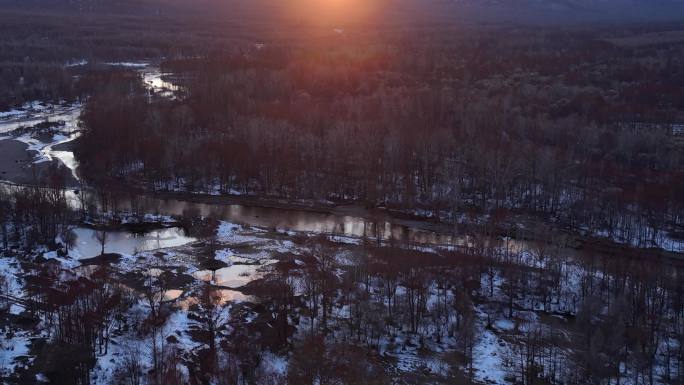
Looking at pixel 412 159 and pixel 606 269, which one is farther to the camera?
pixel 412 159

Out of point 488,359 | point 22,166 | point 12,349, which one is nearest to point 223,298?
point 12,349

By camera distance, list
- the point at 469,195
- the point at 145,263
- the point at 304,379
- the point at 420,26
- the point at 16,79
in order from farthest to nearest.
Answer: the point at 420,26 < the point at 16,79 < the point at 469,195 < the point at 145,263 < the point at 304,379

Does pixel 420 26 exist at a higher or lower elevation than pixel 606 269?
higher

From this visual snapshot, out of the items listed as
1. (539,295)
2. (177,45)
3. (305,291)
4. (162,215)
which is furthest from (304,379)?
(177,45)

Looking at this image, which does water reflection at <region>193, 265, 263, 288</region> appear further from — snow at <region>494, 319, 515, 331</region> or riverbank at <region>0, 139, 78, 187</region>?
riverbank at <region>0, 139, 78, 187</region>

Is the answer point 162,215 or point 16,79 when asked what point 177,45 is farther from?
point 162,215

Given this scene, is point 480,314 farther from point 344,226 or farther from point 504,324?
point 344,226
